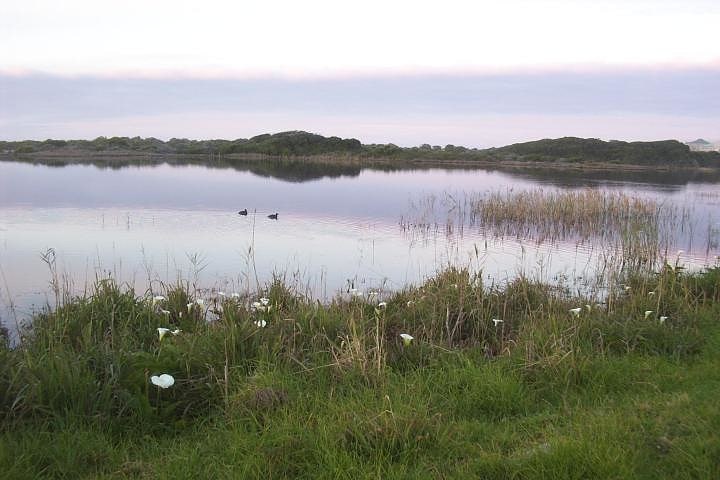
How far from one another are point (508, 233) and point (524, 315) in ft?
42.4

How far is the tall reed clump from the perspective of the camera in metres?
4.45

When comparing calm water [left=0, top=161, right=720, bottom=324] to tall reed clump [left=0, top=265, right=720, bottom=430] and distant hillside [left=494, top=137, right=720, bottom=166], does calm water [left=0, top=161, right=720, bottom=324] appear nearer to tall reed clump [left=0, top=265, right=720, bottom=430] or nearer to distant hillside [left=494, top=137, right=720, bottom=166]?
tall reed clump [left=0, top=265, right=720, bottom=430]

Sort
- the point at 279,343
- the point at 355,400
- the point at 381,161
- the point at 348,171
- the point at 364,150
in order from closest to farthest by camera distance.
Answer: the point at 355,400
the point at 279,343
the point at 348,171
the point at 381,161
the point at 364,150

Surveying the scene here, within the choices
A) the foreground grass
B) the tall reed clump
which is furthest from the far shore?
the foreground grass

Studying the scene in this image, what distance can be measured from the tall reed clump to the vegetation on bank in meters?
80.3

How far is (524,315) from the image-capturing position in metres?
7.73

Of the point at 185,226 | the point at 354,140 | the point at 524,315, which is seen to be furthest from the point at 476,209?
the point at 354,140

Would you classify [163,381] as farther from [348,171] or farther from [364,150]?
[364,150]

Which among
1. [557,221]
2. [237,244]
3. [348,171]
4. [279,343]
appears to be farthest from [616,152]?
[279,343]

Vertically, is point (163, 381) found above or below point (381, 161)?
below

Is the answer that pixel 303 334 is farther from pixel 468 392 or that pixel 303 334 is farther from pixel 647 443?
pixel 647 443

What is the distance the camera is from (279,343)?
223 inches

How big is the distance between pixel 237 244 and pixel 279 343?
11241 mm

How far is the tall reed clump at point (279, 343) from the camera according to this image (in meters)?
4.45
